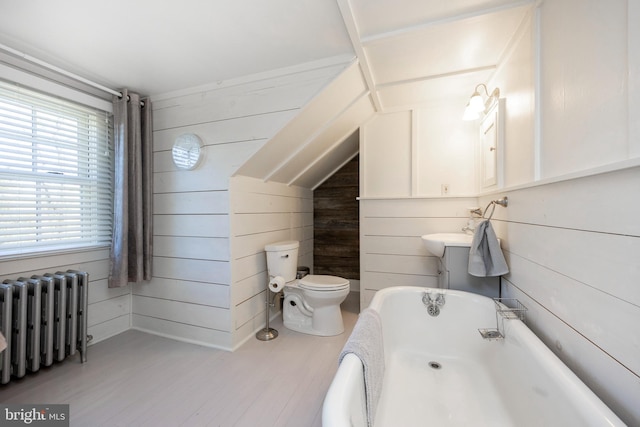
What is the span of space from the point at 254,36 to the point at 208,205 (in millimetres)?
1232

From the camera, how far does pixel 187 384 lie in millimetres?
1600

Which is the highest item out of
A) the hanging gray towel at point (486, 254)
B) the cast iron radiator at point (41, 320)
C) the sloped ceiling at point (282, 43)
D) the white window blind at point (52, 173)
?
the sloped ceiling at point (282, 43)

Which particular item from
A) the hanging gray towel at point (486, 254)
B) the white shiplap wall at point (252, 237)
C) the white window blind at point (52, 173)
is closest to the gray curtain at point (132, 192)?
the white window blind at point (52, 173)

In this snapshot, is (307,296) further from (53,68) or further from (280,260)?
(53,68)

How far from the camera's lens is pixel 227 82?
1957mm

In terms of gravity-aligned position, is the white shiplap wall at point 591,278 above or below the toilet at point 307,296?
above

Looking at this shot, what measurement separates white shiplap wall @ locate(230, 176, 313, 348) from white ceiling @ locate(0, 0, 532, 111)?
896 millimetres

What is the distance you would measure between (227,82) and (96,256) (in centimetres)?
177

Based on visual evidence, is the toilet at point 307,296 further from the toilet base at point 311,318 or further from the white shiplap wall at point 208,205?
the white shiplap wall at point 208,205

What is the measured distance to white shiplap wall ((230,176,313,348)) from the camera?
2027mm

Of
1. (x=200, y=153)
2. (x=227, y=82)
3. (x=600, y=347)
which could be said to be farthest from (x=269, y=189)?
(x=600, y=347)

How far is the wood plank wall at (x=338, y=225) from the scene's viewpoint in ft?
11.3

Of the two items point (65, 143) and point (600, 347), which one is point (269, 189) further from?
point (600, 347)

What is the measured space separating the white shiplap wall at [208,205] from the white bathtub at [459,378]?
4.01ft
